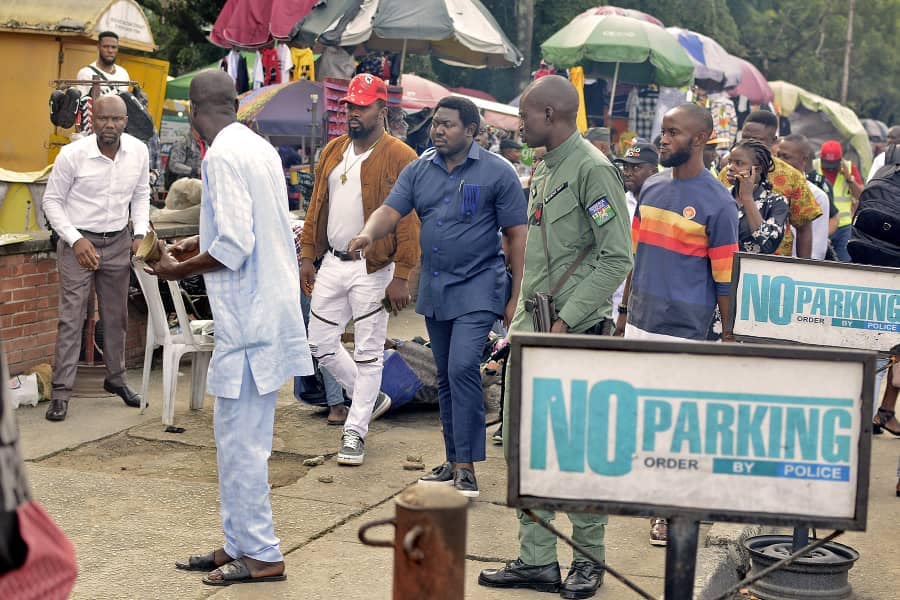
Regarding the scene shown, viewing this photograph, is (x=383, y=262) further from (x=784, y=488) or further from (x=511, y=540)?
(x=784, y=488)

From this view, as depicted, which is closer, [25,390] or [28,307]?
[25,390]

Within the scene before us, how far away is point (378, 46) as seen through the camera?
14203 millimetres

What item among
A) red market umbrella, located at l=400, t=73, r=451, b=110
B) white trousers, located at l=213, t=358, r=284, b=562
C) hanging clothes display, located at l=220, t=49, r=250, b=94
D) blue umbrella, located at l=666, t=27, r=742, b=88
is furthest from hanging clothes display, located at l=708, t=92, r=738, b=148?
white trousers, located at l=213, t=358, r=284, b=562

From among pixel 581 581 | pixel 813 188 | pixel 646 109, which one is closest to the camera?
pixel 581 581

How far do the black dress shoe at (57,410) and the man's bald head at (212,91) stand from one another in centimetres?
357

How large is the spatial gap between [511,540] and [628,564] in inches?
22.6

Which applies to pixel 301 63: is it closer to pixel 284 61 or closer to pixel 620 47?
pixel 284 61

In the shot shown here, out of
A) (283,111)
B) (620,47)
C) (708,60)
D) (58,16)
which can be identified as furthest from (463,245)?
(708,60)

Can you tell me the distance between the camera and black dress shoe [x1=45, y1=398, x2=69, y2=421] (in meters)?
7.88

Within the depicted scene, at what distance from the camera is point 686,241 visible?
5.67 metres

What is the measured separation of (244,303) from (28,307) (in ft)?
14.3

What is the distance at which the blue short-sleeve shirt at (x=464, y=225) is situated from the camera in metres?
6.33

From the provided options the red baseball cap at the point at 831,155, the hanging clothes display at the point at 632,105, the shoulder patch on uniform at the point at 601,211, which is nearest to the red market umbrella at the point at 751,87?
the hanging clothes display at the point at 632,105

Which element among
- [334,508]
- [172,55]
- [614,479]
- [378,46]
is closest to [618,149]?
[378,46]
